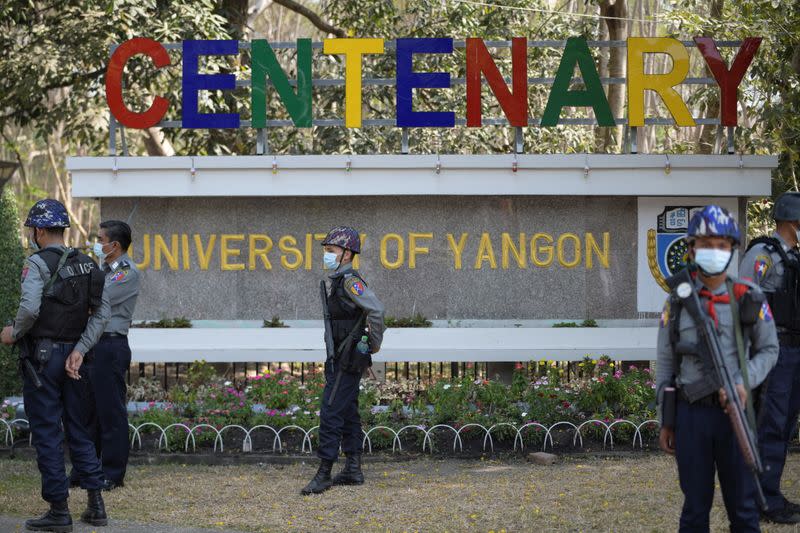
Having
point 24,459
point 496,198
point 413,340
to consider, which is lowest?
point 24,459

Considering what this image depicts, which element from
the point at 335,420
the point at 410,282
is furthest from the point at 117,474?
the point at 410,282

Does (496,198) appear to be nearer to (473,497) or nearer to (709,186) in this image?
(709,186)

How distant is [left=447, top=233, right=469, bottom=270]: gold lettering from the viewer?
44.7ft

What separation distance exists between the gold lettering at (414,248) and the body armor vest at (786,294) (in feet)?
22.1

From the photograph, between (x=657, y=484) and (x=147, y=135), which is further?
(x=147, y=135)

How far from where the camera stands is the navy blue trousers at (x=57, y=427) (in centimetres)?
723

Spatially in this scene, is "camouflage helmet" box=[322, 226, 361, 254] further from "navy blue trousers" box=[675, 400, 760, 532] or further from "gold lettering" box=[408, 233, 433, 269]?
"gold lettering" box=[408, 233, 433, 269]

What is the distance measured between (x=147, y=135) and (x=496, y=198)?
30.0ft

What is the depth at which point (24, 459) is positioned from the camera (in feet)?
33.9

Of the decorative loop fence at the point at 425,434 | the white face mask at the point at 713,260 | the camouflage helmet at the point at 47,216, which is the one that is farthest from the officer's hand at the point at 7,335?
the white face mask at the point at 713,260

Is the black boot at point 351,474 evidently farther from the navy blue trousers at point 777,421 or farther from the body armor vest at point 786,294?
the body armor vest at point 786,294

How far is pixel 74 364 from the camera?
7312 mm

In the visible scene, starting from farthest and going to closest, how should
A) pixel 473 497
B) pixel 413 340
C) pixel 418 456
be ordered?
pixel 413 340, pixel 418 456, pixel 473 497

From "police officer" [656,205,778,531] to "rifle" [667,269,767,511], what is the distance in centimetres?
5
